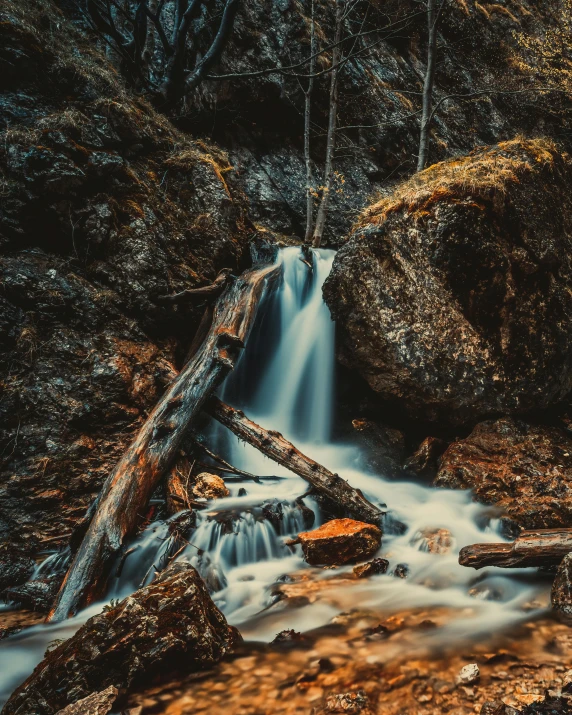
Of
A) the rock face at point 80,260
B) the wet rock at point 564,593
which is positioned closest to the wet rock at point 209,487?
the rock face at point 80,260

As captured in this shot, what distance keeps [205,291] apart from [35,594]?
437 cm

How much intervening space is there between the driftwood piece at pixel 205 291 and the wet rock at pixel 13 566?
3648 mm

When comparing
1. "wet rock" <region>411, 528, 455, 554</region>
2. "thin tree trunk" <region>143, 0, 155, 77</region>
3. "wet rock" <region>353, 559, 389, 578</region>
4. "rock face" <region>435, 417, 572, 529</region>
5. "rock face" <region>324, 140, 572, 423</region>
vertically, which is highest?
"thin tree trunk" <region>143, 0, 155, 77</region>

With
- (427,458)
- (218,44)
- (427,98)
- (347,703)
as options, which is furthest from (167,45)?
(347,703)

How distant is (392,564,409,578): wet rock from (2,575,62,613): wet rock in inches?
123

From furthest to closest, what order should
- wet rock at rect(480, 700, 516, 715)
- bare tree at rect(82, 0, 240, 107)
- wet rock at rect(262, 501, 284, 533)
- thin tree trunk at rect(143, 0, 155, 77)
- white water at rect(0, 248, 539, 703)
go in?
thin tree trunk at rect(143, 0, 155, 77) → bare tree at rect(82, 0, 240, 107) → wet rock at rect(262, 501, 284, 533) → white water at rect(0, 248, 539, 703) → wet rock at rect(480, 700, 516, 715)

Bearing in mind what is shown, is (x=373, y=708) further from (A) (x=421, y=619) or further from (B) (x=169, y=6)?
(B) (x=169, y=6)

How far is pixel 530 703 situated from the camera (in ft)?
5.83

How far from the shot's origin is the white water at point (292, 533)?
3.05 m

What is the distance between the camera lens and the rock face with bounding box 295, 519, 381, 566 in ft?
12.9

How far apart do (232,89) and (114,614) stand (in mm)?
13390

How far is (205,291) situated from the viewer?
20.9ft

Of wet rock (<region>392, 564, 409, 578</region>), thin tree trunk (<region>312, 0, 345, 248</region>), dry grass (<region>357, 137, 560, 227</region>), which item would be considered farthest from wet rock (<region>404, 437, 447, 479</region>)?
thin tree trunk (<region>312, 0, 345, 248</region>)

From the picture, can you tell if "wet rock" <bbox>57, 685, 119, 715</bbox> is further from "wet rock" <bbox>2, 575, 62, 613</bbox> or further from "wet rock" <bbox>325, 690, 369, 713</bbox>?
"wet rock" <bbox>2, 575, 62, 613</bbox>
